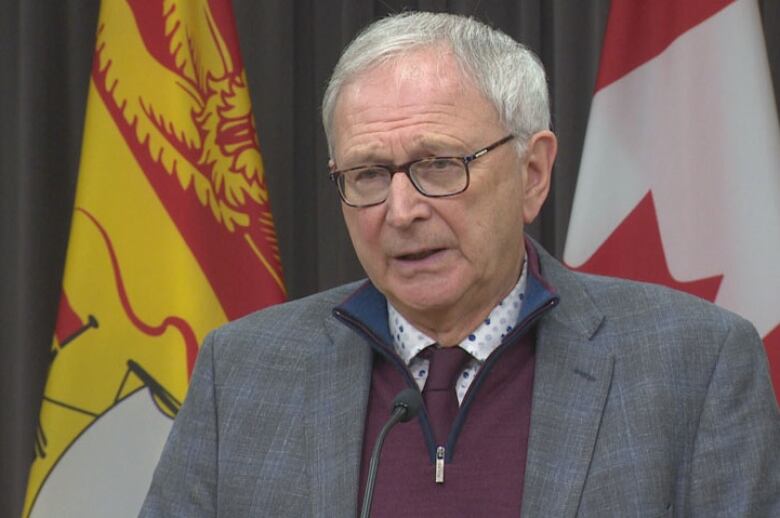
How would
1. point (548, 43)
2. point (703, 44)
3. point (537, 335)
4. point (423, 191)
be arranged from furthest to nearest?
1. point (548, 43)
2. point (703, 44)
3. point (537, 335)
4. point (423, 191)

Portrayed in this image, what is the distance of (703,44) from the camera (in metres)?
2.82

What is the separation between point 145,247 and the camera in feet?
9.41

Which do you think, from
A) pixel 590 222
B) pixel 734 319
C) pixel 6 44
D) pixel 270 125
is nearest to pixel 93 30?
pixel 6 44

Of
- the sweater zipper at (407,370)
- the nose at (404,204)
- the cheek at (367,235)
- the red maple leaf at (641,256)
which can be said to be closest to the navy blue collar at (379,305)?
the sweater zipper at (407,370)

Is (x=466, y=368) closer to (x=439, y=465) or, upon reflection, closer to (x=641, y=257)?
(x=439, y=465)

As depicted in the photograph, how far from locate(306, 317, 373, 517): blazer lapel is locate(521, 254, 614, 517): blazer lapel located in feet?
0.80

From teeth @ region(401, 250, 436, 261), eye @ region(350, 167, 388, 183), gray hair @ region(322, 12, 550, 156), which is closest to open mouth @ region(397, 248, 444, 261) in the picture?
teeth @ region(401, 250, 436, 261)

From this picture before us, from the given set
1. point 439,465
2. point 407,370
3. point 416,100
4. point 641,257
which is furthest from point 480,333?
point 641,257

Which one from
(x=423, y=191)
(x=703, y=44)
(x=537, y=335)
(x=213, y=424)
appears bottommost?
(x=213, y=424)

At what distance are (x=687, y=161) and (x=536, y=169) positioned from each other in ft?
3.14

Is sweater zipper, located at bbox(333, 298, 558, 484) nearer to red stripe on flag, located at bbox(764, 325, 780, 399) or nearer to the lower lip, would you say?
the lower lip

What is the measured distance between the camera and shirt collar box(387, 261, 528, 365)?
1.85 meters

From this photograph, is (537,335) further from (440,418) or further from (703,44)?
(703,44)

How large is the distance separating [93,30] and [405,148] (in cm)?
186
